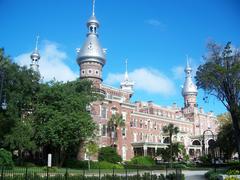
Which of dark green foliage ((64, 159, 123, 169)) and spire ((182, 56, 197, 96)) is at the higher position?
spire ((182, 56, 197, 96))

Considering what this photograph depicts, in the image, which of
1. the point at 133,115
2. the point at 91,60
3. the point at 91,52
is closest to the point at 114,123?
the point at 91,60

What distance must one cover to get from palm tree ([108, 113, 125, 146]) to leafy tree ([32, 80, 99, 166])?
12535 mm

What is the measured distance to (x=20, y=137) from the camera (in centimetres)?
3853

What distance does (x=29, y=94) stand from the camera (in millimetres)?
43281

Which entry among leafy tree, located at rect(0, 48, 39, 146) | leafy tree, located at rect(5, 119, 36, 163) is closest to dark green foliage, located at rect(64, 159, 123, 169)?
leafy tree, located at rect(5, 119, 36, 163)

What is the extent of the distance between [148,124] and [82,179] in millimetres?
56317

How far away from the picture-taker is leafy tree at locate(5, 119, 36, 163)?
126 ft

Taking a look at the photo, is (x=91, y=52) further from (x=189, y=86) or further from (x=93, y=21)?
(x=189, y=86)

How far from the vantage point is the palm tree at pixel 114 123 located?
56.6 meters

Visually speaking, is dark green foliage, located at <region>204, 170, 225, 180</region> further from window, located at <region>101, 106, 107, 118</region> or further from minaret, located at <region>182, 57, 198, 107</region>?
minaret, located at <region>182, 57, 198, 107</region>

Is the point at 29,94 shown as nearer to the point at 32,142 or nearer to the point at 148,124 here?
the point at 32,142

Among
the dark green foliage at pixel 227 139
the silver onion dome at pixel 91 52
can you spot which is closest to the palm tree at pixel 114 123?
the silver onion dome at pixel 91 52

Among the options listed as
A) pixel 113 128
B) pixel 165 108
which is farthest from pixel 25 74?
pixel 165 108

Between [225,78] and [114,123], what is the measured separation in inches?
1066
